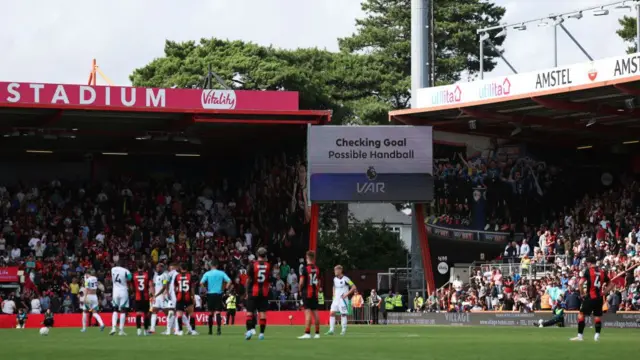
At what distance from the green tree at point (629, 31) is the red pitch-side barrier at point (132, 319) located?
2992cm

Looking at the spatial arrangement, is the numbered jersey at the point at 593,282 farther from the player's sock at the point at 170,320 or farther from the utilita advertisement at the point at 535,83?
the utilita advertisement at the point at 535,83

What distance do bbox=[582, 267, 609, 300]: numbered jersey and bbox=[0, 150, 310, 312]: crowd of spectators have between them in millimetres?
24671

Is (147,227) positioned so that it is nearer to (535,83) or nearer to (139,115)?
(139,115)

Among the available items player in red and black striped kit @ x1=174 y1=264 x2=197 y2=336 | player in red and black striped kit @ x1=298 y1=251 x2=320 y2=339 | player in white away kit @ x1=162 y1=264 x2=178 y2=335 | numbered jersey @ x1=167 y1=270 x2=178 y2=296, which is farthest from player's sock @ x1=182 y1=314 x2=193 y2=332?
player in red and black striped kit @ x1=298 y1=251 x2=320 y2=339

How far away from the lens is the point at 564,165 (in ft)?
170

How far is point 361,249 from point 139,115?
20216mm

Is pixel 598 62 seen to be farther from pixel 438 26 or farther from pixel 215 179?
pixel 438 26

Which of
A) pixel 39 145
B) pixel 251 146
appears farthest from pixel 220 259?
pixel 39 145

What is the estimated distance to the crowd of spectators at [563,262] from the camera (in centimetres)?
4009

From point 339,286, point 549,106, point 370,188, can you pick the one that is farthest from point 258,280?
point 370,188

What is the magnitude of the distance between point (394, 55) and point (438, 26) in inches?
152

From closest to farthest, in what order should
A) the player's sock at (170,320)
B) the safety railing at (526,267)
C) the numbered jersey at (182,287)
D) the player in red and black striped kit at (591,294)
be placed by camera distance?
the player in red and black striped kit at (591,294)
the numbered jersey at (182,287)
the player's sock at (170,320)
the safety railing at (526,267)

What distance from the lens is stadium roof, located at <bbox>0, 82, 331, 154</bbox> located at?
44.1m

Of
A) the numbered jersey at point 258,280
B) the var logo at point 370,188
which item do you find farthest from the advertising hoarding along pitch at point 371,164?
the numbered jersey at point 258,280
